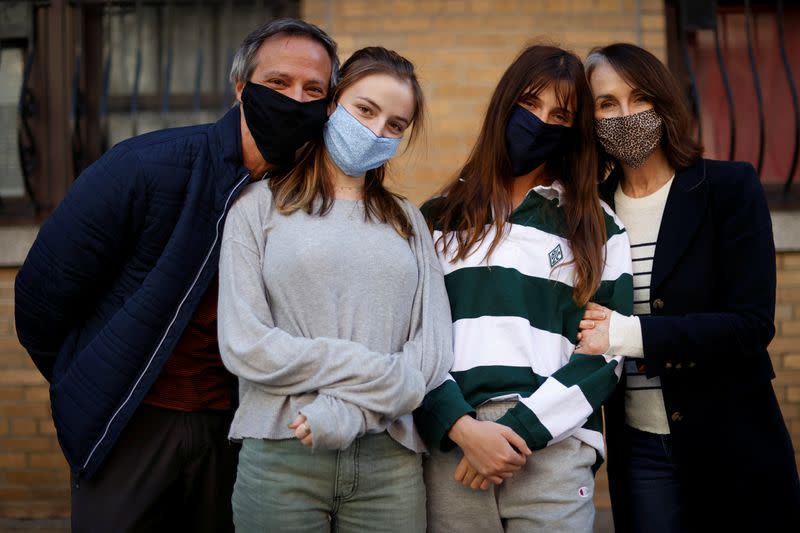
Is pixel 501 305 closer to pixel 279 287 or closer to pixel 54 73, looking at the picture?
pixel 279 287

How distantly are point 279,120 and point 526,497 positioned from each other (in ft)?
3.88

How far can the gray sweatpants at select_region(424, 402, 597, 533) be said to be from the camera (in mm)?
2371

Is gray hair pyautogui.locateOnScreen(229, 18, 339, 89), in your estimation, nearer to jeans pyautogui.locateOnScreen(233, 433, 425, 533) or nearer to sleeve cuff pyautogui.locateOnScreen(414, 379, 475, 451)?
sleeve cuff pyautogui.locateOnScreen(414, 379, 475, 451)

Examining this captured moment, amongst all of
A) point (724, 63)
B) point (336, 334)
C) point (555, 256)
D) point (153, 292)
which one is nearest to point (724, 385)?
point (555, 256)

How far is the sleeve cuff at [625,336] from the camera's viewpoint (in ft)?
8.09

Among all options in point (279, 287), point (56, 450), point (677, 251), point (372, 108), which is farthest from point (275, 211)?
point (56, 450)

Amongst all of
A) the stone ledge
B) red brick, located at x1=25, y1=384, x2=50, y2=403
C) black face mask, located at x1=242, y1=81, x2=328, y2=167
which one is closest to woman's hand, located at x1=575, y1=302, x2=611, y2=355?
black face mask, located at x1=242, y1=81, x2=328, y2=167

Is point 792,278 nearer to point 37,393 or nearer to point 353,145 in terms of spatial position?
point 353,145

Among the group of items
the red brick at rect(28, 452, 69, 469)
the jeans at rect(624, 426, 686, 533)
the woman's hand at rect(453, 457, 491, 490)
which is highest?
the woman's hand at rect(453, 457, 491, 490)

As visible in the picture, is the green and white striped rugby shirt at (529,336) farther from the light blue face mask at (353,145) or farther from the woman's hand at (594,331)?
the light blue face mask at (353,145)

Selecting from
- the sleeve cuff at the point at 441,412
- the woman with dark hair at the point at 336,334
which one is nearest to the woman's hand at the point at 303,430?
the woman with dark hair at the point at 336,334

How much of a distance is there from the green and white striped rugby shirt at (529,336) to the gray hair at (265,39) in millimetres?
649

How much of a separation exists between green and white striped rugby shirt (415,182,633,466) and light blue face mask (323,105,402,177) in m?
0.36

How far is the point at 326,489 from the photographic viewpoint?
2258 mm
